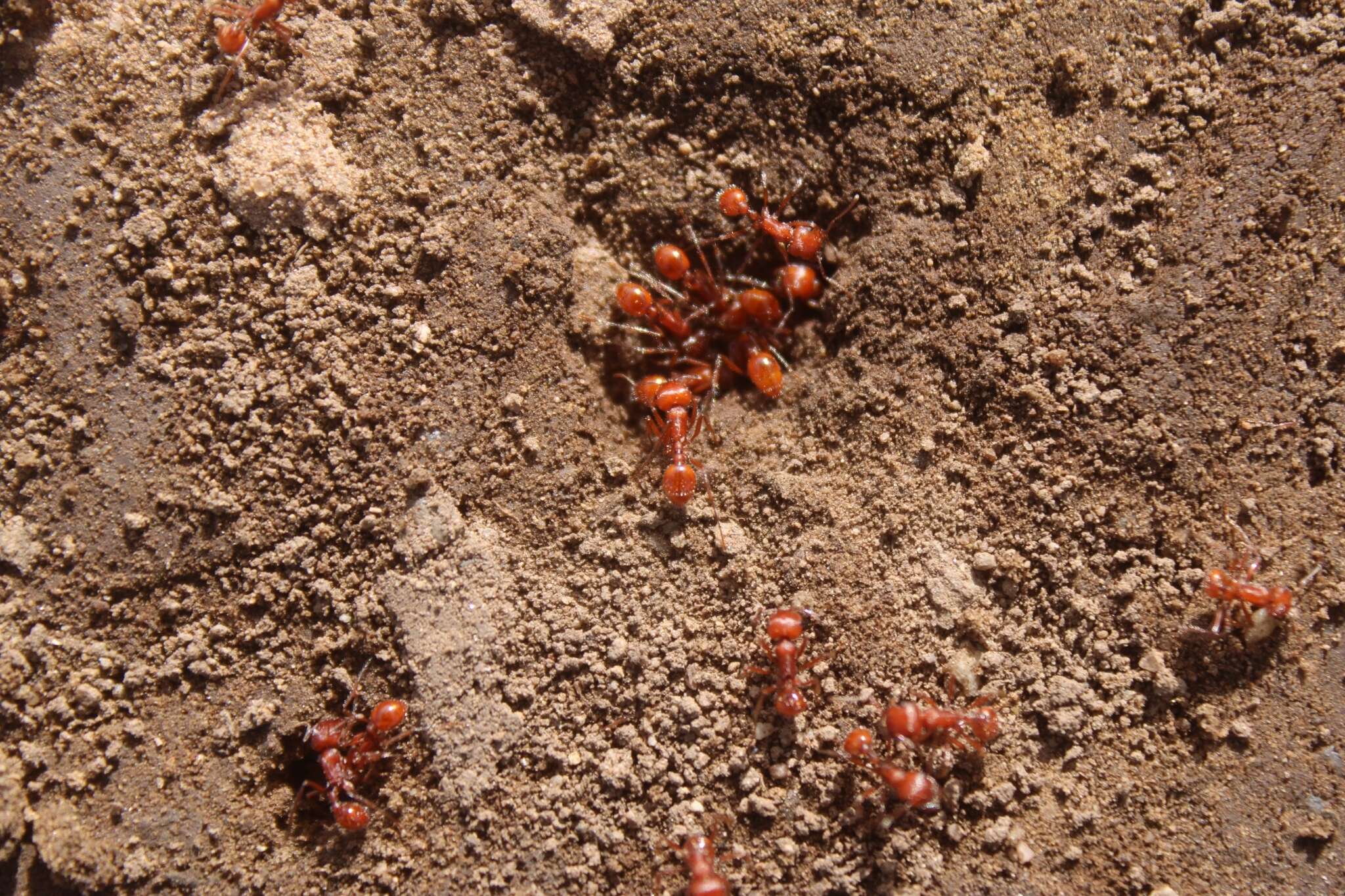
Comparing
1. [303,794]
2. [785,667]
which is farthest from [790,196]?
[303,794]

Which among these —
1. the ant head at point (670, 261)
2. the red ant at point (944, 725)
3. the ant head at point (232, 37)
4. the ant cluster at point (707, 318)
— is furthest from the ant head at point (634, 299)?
the red ant at point (944, 725)

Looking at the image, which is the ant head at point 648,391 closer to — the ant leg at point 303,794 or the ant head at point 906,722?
the ant head at point 906,722

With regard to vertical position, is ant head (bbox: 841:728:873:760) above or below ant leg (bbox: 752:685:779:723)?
above

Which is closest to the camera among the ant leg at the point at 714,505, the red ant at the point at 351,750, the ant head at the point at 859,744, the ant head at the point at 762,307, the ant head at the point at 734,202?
the ant head at the point at 859,744

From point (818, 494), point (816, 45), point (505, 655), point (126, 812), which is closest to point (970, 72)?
point (816, 45)

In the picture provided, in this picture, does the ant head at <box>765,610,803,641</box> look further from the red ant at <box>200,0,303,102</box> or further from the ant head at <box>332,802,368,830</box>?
the red ant at <box>200,0,303,102</box>

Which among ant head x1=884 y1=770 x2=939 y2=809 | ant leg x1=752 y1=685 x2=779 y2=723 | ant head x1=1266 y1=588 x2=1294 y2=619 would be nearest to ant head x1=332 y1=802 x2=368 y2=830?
ant leg x1=752 y1=685 x2=779 y2=723

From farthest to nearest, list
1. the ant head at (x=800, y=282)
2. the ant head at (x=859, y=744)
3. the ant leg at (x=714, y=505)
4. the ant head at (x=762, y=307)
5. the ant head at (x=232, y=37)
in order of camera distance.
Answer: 1. the ant head at (x=762, y=307)
2. the ant head at (x=800, y=282)
3. the ant head at (x=232, y=37)
4. the ant leg at (x=714, y=505)
5. the ant head at (x=859, y=744)

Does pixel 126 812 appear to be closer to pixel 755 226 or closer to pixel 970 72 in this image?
pixel 755 226
